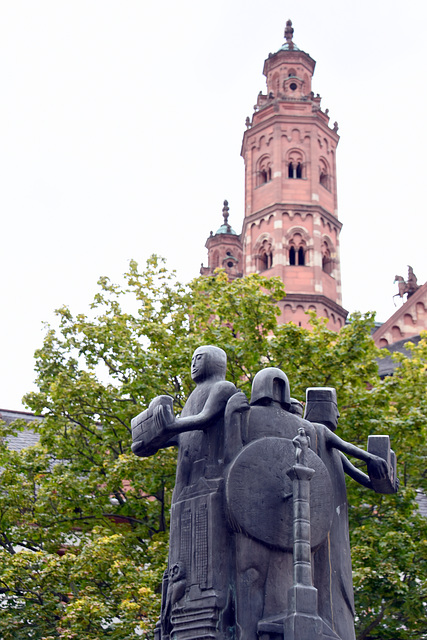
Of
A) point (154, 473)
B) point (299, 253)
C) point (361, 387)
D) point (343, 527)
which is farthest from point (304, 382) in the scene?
point (299, 253)

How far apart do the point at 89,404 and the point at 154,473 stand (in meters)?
2.96

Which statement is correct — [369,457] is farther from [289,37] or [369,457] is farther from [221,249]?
[221,249]

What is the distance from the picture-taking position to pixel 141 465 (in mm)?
18156

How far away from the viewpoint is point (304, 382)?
19.8m

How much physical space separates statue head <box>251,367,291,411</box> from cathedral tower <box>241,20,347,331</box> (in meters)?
41.6

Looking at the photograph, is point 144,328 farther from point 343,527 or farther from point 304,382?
point 343,527

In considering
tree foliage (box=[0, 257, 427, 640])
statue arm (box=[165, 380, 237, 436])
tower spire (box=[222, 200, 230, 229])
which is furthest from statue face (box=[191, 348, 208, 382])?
tower spire (box=[222, 200, 230, 229])

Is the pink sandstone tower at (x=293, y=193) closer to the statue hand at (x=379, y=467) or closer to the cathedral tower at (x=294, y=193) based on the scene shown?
the cathedral tower at (x=294, y=193)

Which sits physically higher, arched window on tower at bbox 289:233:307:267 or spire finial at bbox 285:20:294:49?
spire finial at bbox 285:20:294:49

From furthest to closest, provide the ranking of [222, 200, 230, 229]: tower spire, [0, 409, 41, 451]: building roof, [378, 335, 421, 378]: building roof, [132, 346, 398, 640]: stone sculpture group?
[222, 200, 230, 229]: tower spire → [378, 335, 421, 378]: building roof → [0, 409, 41, 451]: building roof → [132, 346, 398, 640]: stone sculpture group

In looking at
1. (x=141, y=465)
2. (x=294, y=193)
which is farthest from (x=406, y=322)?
(x=141, y=465)

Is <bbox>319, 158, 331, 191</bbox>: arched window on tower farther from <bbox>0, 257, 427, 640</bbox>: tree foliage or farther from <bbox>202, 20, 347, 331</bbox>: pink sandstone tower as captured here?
<bbox>0, 257, 427, 640</bbox>: tree foliage

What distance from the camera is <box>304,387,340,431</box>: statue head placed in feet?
23.9

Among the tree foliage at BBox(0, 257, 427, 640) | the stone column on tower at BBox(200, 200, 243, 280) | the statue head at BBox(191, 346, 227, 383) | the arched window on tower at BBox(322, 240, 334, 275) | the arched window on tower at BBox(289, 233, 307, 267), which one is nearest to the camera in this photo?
the statue head at BBox(191, 346, 227, 383)
